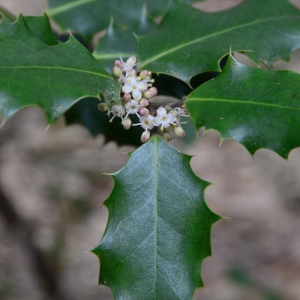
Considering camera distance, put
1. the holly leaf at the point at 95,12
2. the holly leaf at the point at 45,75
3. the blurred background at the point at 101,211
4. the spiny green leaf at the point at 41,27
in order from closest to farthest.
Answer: the holly leaf at the point at 45,75, the spiny green leaf at the point at 41,27, the holly leaf at the point at 95,12, the blurred background at the point at 101,211

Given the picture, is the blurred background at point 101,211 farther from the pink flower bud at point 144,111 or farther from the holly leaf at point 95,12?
the pink flower bud at point 144,111

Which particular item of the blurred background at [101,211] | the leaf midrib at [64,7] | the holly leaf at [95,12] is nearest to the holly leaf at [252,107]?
the holly leaf at [95,12]

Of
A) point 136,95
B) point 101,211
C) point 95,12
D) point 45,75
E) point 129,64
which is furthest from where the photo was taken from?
point 101,211

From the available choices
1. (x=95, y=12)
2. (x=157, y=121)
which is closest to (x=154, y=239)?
(x=157, y=121)

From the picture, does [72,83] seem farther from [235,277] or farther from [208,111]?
[235,277]

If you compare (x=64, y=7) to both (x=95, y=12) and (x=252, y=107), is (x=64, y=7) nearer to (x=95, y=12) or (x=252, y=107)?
(x=95, y=12)

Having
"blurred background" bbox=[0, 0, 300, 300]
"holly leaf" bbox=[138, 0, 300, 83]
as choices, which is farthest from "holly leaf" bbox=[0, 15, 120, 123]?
"blurred background" bbox=[0, 0, 300, 300]
